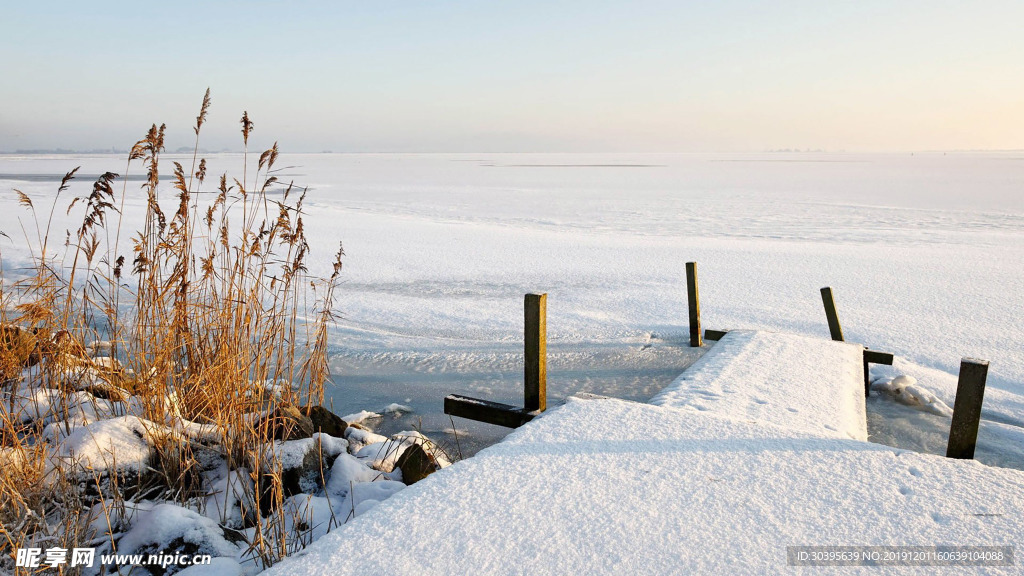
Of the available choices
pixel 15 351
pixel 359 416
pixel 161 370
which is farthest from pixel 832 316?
pixel 15 351

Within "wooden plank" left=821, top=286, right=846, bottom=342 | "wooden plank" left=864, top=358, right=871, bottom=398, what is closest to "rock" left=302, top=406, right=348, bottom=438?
"wooden plank" left=864, top=358, right=871, bottom=398

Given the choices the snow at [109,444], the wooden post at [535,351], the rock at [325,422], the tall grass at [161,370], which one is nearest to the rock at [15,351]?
the tall grass at [161,370]

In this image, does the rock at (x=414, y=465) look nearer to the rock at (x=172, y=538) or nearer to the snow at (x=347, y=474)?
the snow at (x=347, y=474)

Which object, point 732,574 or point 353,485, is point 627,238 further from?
point 732,574

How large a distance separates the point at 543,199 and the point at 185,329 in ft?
65.2

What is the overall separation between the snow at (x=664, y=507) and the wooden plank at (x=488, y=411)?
2.90ft

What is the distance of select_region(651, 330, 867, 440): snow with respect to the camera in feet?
11.5

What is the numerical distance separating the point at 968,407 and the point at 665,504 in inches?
74.5

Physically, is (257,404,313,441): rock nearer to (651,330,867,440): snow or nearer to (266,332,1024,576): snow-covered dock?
(266,332,1024,576): snow-covered dock

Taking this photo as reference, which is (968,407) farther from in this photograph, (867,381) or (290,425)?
(290,425)

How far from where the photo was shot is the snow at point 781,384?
3.49 m

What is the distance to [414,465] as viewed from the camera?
323 centimetres

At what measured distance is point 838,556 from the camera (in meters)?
2.04

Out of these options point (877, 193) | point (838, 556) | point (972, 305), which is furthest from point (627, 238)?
Result: point (877, 193)
